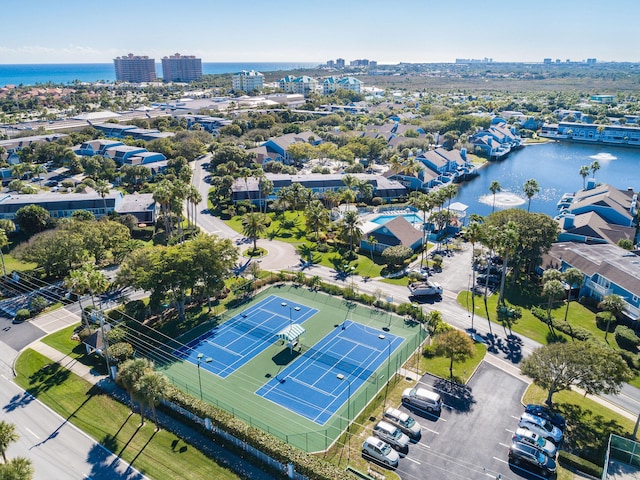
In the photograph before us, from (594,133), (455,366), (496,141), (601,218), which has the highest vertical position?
(594,133)

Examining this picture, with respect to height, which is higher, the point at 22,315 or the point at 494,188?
the point at 494,188

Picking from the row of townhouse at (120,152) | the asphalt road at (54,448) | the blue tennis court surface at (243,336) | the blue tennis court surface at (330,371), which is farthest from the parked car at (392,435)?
the row of townhouse at (120,152)

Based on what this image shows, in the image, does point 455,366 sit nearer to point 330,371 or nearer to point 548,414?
point 548,414

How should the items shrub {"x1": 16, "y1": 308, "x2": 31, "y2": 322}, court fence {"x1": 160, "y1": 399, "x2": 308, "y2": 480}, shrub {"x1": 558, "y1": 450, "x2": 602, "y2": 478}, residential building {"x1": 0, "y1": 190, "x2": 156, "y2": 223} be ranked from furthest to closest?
residential building {"x1": 0, "y1": 190, "x2": 156, "y2": 223}, shrub {"x1": 16, "y1": 308, "x2": 31, "y2": 322}, shrub {"x1": 558, "y1": 450, "x2": 602, "y2": 478}, court fence {"x1": 160, "y1": 399, "x2": 308, "y2": 480}

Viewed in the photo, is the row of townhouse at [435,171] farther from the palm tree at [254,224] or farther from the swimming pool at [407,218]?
the palm tree at [254,224]

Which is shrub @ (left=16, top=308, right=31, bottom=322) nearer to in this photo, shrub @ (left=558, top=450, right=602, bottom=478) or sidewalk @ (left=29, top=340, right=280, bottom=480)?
sidewalk @ (left=29, top=340, right=280, bottom=480)

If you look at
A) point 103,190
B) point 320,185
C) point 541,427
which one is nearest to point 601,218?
point 320,185

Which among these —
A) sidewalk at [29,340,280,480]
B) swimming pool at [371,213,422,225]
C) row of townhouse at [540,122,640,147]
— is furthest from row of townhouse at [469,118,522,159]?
sidewalk at [29,340,280,480]
